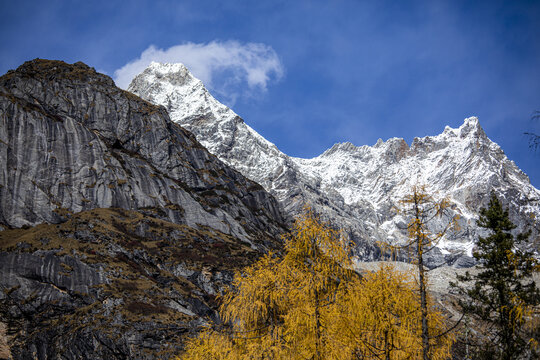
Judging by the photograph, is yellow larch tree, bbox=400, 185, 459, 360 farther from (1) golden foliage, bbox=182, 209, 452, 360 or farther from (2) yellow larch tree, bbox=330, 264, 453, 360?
(1) golden foliage, bbox=182, 209, 452, 360

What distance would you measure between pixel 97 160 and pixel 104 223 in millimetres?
32083

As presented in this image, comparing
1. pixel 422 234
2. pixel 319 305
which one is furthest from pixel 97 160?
pixel 422 234

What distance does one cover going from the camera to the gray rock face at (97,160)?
9556 cm

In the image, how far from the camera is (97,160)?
112562 mm

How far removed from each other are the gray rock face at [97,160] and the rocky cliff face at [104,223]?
406 millimetres

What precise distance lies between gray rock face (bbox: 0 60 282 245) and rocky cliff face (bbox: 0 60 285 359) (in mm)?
406

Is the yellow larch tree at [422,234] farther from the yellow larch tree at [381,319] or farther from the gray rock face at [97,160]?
the gray rock face at [97,160]

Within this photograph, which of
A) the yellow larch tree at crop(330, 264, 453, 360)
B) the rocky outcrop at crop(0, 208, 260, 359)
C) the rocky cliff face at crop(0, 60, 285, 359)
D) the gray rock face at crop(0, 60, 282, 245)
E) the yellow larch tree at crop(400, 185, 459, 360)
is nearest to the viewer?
the yellow larch tree at crop(400, 185, 459, 360)

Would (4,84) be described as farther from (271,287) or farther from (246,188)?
(271,287)

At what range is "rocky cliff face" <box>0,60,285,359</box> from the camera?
176 feet

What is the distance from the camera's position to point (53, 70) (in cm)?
14712

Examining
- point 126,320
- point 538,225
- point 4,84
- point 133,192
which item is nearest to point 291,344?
point 538,225

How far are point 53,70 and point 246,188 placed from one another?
4038 inches

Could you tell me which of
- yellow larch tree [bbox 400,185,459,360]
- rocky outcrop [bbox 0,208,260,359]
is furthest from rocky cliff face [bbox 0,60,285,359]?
yellow larch tree [bbox 400,185,459,360]
